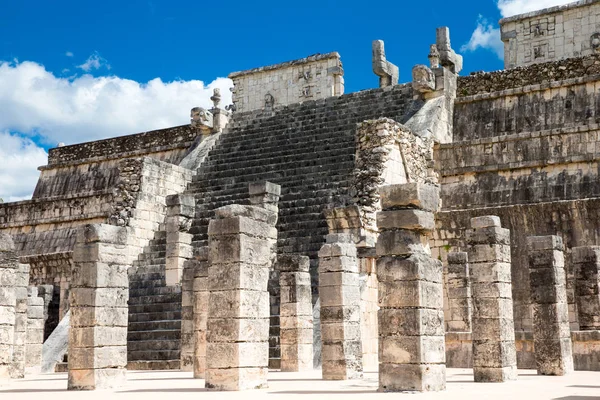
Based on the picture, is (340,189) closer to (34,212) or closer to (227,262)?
(227,262)

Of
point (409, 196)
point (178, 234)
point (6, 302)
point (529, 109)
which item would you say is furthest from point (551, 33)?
point (6, 302)

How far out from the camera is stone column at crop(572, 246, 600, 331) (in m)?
17.7

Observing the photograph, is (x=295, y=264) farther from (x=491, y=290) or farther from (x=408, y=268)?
(x=408, y=268)

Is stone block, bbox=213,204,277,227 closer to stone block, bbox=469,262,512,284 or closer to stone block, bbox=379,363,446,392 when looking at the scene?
stone block, bbox=379,363,446,392

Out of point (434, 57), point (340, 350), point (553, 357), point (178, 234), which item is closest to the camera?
point (340, 350)

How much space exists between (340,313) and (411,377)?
11.5 feet

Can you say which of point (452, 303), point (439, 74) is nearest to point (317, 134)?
point (439, 74)

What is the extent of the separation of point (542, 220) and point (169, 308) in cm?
909

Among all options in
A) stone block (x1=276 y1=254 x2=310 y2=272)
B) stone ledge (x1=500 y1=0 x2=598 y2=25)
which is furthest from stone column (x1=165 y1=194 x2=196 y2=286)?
stone ledge (x1=500 y1=0 x2=598 y2=25)

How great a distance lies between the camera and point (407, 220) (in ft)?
37.5

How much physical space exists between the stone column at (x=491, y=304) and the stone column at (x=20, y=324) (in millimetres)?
9176

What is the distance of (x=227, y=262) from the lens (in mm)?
11953

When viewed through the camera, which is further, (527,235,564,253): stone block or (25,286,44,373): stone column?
(25,286,44,373): stone column

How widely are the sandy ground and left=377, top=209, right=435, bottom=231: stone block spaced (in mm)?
2232
